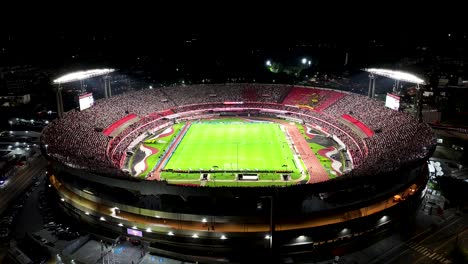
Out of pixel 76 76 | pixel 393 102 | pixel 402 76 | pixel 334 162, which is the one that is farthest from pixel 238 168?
pixel 76 76

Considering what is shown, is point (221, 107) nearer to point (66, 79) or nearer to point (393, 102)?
point (66, 79)

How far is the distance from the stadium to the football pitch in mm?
155

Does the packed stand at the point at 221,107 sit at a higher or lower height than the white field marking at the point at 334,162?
higher

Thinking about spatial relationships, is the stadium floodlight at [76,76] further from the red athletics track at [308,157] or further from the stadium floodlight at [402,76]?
the stadium floodlight at [402,76]

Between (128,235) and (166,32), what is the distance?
234 ft

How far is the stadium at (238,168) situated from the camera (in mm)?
24719

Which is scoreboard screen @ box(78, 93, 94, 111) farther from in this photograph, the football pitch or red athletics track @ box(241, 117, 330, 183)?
red athletics track @ box(241, 117, 330, 183)

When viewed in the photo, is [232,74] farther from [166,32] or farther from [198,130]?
[198,130]

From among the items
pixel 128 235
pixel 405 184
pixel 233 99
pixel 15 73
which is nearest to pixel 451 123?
pixel 405 184

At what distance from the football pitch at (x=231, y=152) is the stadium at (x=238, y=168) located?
155 millimetres

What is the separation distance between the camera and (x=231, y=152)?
46.8 metres

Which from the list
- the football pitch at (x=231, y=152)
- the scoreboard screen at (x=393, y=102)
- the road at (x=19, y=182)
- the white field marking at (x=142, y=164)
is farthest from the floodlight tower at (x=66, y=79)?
the scoreboard screen at (x=393, y=102)

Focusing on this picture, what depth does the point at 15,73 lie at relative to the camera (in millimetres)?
93688

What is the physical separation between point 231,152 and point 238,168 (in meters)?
6.33
